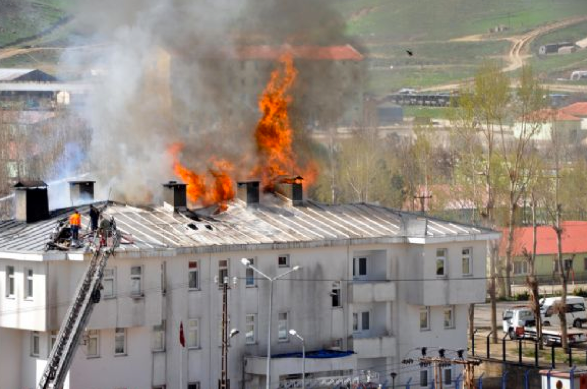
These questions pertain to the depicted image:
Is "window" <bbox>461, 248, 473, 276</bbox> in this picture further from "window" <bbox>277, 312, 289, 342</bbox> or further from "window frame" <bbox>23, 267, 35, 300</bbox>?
"window frame" <bbox>23, 267, 35, 300</bbox>

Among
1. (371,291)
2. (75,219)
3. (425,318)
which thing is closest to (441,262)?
(425,318)

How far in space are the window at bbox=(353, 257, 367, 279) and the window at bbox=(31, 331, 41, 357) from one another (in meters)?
14.0

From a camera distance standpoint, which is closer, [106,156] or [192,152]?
[192,152]

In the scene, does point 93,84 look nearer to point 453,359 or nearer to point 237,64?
point 237,64

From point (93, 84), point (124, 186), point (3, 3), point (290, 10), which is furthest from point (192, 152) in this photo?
point (3, 3)

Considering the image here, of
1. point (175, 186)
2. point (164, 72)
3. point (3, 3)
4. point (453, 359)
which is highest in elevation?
point (3, 3)

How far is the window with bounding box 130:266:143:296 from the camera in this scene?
222 ft

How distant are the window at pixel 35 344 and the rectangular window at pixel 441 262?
16.8 meters

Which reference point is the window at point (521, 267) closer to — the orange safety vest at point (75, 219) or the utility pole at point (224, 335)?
the utility pole at point (224, 335)

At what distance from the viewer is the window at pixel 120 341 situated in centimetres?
6756

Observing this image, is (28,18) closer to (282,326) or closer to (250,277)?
(282,326)

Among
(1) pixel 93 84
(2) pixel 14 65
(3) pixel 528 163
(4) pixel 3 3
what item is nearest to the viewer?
(1) pixel 93 84

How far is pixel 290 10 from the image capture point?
88562 millimetres

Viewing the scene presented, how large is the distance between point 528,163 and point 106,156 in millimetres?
43275
